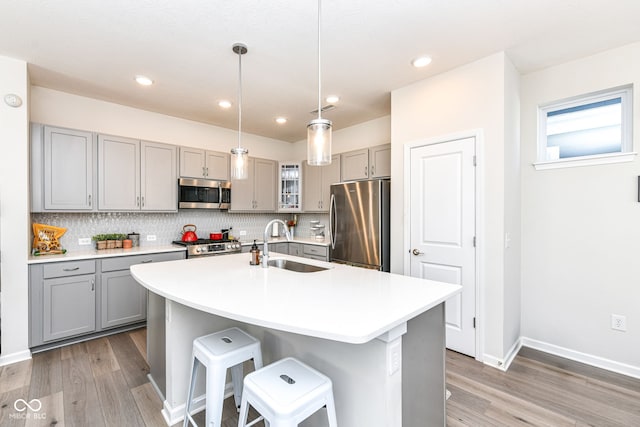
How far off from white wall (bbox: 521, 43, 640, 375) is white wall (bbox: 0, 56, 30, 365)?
4.72m

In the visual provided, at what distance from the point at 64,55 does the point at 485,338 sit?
442cm

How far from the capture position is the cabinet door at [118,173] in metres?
3.32

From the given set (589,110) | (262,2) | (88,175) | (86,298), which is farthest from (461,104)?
(86,298)

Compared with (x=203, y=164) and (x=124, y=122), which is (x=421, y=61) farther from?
(x=124, y=122)

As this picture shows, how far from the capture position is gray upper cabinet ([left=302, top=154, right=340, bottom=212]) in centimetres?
444

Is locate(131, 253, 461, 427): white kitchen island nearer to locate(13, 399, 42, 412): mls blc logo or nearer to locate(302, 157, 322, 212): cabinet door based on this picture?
locate(13, 399, 42, 412): mls blc logo

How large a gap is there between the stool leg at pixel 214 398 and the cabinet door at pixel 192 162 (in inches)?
120

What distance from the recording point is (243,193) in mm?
4547

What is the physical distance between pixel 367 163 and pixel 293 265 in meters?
2.02

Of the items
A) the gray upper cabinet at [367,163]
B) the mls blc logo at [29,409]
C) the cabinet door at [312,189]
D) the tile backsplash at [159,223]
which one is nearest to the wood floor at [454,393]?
the mls blc logo at [29,409]

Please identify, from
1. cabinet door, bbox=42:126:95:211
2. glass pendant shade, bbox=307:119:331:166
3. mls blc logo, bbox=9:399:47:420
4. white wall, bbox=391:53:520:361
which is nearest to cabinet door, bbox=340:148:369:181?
white wall, bbox=391:53:520:361

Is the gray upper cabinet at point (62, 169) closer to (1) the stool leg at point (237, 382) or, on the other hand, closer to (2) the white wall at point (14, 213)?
(2) the white wall at point (14, 213)

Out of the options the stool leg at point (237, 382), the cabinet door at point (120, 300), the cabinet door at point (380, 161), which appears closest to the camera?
the stool leg at point (237, 382)

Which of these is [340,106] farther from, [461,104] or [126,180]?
[126,180]
